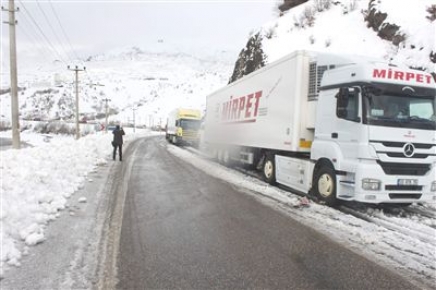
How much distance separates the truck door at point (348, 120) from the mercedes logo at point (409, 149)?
990 mm

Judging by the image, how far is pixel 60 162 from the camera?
46.4 ft

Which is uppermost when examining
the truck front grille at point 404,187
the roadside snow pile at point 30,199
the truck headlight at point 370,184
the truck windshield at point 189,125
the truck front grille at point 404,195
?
the truck windshield at point 189,125

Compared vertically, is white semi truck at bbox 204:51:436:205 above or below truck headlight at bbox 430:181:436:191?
above

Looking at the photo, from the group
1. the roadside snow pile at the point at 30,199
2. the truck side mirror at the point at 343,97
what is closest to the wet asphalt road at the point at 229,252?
the roadside snow pile at the point at 30,199

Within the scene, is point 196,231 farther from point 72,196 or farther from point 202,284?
point 72,196

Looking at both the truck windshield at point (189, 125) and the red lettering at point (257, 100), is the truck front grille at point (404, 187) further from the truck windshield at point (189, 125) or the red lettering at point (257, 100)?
the truck windshield at point (189, 125)

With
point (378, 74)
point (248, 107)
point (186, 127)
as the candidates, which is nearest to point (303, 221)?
point (378, 74)

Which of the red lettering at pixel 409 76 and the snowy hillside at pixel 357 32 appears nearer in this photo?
the red lettering at pixel 409 76

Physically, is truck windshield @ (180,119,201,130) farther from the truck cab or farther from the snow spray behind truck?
the truck cab

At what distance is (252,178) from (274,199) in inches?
158

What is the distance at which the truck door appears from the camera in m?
8.62

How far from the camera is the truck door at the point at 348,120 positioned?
8.62 m

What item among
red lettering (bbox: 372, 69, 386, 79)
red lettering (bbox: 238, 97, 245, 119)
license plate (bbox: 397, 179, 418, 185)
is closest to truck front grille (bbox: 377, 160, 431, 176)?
license plate (bbox: 397, 179, 418, 185)

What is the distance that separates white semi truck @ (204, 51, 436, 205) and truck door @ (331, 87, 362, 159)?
21mm
